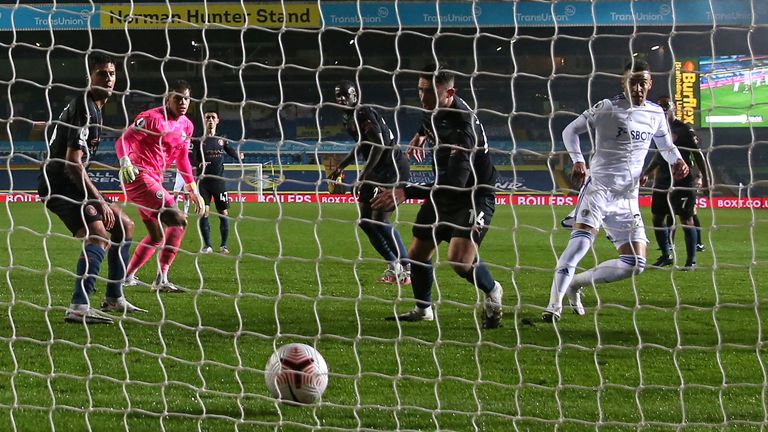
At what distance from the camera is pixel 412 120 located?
2786 cm

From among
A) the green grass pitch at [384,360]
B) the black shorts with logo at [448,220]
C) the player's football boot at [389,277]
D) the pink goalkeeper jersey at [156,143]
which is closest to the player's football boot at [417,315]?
the green grass pitch at [384,360]

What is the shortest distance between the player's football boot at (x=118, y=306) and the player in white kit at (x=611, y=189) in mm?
2589

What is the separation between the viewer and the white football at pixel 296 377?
355 cm

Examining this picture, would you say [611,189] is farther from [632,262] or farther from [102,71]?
[102,71]

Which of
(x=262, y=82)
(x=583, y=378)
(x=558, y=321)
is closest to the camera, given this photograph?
(x=583, y=378)

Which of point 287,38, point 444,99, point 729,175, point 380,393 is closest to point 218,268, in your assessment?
point 444,99

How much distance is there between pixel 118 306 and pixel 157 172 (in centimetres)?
105

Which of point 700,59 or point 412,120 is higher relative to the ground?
point 700,59

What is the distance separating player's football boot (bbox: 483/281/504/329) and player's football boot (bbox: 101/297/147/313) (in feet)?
7.23

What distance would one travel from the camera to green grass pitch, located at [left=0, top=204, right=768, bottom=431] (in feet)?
11.2

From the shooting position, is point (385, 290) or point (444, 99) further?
point (385, 290)

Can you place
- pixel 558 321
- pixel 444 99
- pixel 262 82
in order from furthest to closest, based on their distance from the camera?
pixel 262 82 → pixel 558 321 → pixel 444 99

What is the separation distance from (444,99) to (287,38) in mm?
23080

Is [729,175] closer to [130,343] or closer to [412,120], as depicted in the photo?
[412,120]
